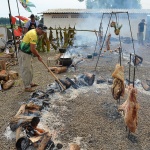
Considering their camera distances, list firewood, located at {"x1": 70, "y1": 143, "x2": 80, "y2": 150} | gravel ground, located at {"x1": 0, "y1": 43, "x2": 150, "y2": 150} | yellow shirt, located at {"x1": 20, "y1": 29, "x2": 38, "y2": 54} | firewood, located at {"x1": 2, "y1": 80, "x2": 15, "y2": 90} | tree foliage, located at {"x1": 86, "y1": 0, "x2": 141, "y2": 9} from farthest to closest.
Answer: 1. tree foliage, located at {"x1": 86, "y1": 0, "x2": 141, "y2": 9}
2. firewood, located at {"x1": 2, "y1": 80, "x2": 15, "y2": 90}
3. yellow shirt, located at {"x1": 20, "y1": 29, "x2": 38, "y2": 54}
4. gravel ground, located at {"x1": 0, "y1": 43, "x2": 150, "y2": 150}
5. firewood, located at {"x1": 70, "y1": 143, "x2": 80, "y2": 150}

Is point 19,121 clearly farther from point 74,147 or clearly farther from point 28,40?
point 28,40

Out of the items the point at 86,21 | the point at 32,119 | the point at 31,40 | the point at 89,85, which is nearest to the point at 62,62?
the point at 89,85

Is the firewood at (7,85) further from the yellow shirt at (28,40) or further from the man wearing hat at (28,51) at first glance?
the yellow shirt at (28,40)

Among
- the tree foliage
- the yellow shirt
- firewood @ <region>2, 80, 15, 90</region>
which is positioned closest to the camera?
the yellow shirt

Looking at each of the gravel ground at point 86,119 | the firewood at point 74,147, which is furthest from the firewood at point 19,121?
the firewood at point 74,147

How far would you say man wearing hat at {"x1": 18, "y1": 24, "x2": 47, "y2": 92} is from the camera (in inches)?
251

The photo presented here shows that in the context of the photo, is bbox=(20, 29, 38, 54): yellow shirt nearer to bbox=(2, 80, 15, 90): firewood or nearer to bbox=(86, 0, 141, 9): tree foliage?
bbox=(2, 80, 15, 90): firewood

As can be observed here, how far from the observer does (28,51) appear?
22.2 ft

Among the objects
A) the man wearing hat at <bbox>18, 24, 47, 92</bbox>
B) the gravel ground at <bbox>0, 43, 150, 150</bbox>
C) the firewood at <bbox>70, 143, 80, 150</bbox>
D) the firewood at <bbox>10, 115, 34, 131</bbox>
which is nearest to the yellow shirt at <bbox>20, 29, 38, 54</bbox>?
the man wearing hat at <bbox>18, 24, 47, 92</bbox>

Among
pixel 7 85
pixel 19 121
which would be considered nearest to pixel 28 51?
pixel 7 85

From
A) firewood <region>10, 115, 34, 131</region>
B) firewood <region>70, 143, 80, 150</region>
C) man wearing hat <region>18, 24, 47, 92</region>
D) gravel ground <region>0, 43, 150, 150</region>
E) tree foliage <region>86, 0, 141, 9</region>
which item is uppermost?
tree foliage <region>86, 0, 141, 9</region>

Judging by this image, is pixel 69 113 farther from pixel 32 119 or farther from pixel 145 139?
pixel 145 139

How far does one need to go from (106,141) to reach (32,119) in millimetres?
1679

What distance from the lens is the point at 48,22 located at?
23.4m
